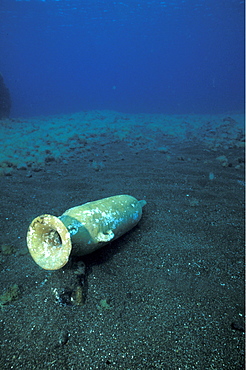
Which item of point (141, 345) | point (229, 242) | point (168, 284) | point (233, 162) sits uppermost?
point (141, 345)

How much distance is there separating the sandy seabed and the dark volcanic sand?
1 centimetres

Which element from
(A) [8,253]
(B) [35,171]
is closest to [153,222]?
(A) [8,253]

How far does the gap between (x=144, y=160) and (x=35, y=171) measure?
3742 mm

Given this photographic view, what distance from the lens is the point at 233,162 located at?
21.3 feet

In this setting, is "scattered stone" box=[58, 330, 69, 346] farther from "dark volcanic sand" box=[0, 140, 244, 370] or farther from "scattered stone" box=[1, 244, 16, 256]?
"scattered stone" box=[1, 244, 16, 256]

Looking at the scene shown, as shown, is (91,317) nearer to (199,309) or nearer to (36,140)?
(199,309)

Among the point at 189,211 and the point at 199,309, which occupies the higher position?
the point at 199,309

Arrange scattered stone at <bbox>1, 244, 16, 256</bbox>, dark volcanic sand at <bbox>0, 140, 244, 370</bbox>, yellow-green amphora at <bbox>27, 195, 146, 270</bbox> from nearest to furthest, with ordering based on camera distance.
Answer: dark volcanic sand at <bbox>0, 140, 244, 370</bbox>, yellow-green amphora at <bbox>27, 195, 146, 270</bbox>, scattered stone at <bbox>1, 244, 16, 256</bbox>

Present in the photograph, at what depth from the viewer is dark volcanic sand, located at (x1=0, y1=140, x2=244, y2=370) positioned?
1.71 m

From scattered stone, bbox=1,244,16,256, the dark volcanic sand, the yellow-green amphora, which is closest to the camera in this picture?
the dark volcanic sand

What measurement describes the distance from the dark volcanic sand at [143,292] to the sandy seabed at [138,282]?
10 millimetres

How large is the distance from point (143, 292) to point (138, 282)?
0.15 m

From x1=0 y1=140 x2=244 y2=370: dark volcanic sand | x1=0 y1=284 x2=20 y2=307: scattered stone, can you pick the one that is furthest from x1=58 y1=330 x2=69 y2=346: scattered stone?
x1=0 y1=284 x2=20 y2=307: scattered stone

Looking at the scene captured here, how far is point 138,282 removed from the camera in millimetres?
2455
